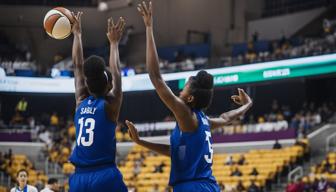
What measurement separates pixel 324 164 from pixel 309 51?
6.26m

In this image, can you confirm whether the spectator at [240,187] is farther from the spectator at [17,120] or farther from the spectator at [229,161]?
the spectator at [17,120]

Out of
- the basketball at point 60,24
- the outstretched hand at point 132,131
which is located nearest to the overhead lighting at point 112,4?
the basketball at point 60,24

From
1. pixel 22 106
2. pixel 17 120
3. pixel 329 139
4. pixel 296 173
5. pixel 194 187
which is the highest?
pixel 194 187

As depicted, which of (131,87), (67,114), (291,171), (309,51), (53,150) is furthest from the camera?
(67,114)

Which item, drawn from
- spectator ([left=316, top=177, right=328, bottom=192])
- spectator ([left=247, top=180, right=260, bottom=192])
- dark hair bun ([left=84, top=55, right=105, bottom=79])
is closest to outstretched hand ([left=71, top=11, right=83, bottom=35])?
dark hair bun ([left=84, top=55, right=105, bottom=79])

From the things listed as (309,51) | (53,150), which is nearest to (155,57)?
(309,51)

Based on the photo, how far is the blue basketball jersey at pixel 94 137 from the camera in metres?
5.47

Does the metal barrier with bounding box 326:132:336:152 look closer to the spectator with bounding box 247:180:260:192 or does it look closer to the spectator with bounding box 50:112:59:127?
the spectator with bounding box 247:180:260:192

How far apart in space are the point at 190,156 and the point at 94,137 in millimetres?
843

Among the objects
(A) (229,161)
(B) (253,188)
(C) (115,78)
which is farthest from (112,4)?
(C) (115,78)

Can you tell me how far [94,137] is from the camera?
548 centimetres

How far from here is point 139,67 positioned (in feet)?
106

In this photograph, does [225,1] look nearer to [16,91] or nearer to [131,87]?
[131,87]

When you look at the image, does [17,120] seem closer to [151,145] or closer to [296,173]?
[296,173]
